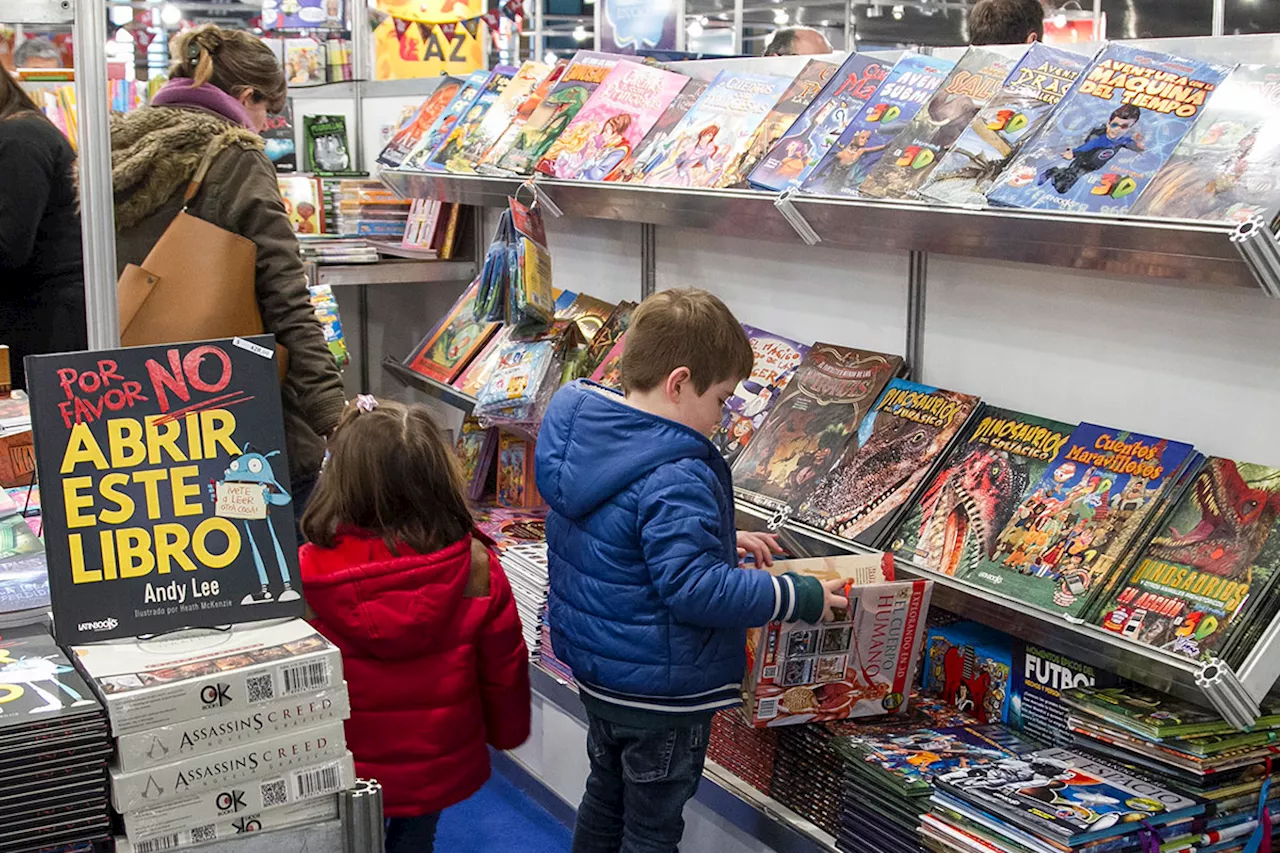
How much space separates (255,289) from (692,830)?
154cm

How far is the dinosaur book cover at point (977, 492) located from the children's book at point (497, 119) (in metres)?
1.91

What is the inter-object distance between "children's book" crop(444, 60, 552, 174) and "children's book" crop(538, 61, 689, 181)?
425 mm

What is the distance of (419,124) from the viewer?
181 inches

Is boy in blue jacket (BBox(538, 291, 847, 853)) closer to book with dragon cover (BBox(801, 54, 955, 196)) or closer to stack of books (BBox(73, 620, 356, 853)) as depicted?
book with dragon cover (BBox(801, 54, 955, 196))

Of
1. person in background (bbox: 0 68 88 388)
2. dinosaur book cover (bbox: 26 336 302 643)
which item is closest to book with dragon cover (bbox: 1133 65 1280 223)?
dinosaur book cover (bbox: 26 336 302 643)

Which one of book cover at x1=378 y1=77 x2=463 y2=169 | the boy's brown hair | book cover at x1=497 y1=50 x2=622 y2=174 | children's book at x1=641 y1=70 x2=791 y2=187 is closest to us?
the boy's brown hair

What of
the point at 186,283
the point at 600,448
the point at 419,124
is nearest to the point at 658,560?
the point at 600,448

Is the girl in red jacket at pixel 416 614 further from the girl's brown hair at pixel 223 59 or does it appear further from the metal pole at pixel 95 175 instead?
the girl's brown hair at pixel 223 59

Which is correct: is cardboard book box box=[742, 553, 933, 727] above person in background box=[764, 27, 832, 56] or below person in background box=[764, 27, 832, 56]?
below

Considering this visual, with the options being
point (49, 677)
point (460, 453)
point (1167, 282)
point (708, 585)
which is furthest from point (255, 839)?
point (460, 453)

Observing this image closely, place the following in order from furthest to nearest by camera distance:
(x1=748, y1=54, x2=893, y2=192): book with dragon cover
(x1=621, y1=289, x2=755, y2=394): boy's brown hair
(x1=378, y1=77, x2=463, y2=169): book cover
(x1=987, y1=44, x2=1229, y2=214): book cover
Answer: (x1=378, y1=77, x2=463, y2=169): book cover
(x1=748, y1=54, x2=893, y2=192): book with dragon cover
(x1=621, y1=289, x2=755, y2=394): boy's brown hair
(x1=987, y1=44, x2=1229, y2=214): book cover

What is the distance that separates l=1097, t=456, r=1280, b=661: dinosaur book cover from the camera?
210cm

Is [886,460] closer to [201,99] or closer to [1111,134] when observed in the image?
[1111,134]

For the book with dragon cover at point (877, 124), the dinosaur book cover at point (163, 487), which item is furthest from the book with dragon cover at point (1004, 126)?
the dinosaur book cover at point (163, 487)
